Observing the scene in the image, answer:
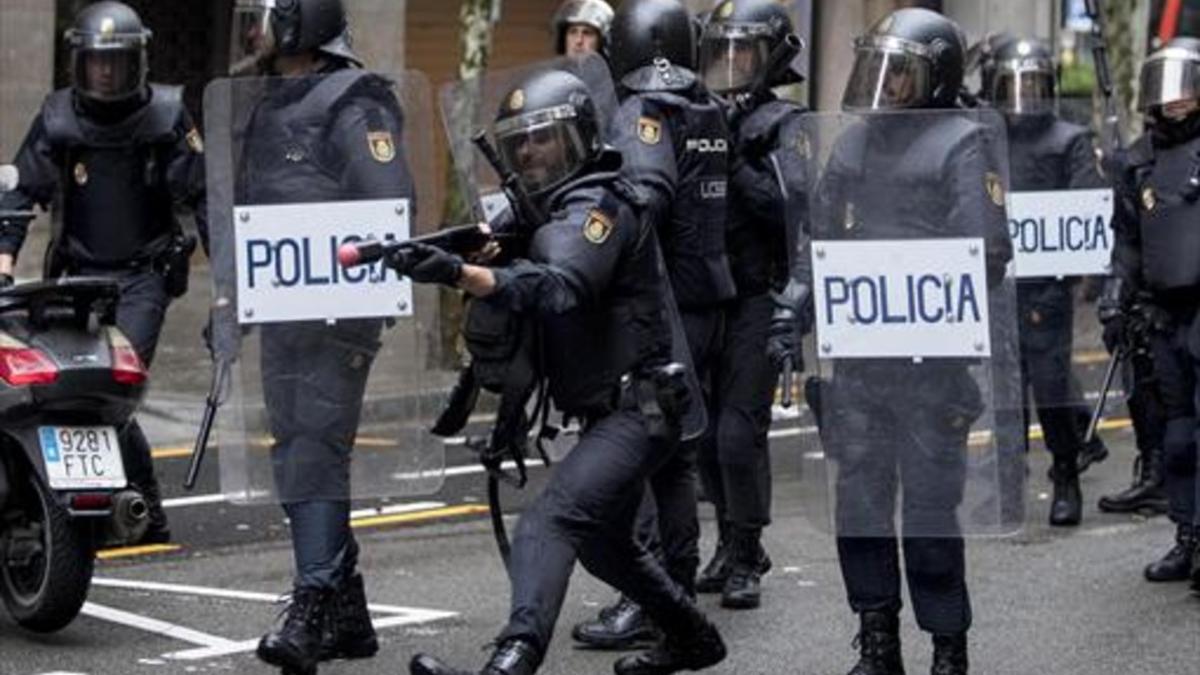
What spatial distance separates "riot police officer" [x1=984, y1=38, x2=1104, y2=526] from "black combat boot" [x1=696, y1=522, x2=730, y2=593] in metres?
2.03

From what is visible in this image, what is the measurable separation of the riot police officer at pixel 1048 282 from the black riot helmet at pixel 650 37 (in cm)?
281

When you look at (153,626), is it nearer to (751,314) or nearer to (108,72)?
(108,72)

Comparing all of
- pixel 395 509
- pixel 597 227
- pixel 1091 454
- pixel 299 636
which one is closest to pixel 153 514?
pixel 299 636

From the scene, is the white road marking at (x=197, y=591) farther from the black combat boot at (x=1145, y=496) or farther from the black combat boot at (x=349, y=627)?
the black combat boot at (x=1145, y=496)

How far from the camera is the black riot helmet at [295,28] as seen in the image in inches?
328

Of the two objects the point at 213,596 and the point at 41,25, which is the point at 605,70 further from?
the point at 41,25

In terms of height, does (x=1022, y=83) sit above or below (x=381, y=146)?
below

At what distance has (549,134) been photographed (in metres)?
7.50

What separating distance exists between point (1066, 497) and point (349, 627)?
416 centimetres

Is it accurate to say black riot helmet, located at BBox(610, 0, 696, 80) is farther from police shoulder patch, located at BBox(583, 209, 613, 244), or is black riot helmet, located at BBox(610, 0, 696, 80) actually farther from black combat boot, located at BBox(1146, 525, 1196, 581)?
black combat boot, located at BBox(1146, 525, 1196, 581)

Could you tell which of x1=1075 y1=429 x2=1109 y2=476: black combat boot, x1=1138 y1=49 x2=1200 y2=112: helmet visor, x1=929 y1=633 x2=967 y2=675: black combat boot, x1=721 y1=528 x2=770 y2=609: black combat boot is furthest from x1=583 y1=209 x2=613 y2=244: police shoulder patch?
x1=1075 y1=429 x2=1109 y2=476: black combat boot

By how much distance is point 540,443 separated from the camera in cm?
822

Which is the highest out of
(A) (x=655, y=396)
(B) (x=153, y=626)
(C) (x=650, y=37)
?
(C) (x=650, y=37)

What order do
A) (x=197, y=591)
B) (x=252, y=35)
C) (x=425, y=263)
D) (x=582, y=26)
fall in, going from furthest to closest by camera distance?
(x=582, y=26) → (x=197, y=591) → (x=252, y=35) → (x=425, y=263)
